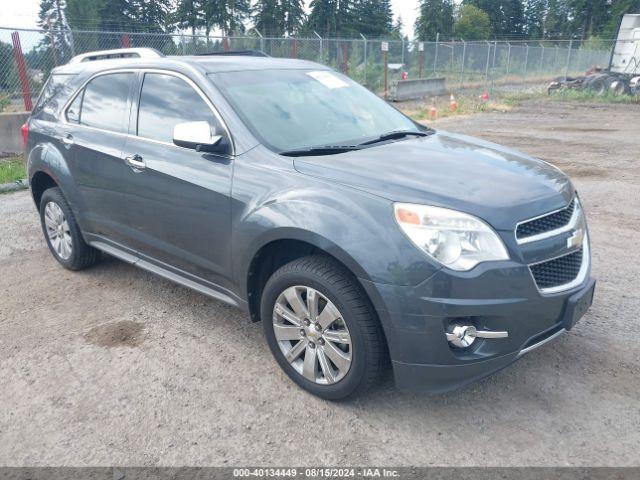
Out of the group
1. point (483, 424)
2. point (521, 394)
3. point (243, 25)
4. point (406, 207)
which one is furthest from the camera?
point (243, 25)

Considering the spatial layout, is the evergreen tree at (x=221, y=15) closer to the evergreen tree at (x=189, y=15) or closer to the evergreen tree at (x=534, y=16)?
the evergreen tree at (x=189, y=15)

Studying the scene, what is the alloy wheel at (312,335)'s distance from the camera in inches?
116

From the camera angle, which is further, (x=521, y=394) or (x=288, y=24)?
(x=288, y=24)

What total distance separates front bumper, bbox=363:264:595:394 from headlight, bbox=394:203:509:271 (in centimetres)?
7

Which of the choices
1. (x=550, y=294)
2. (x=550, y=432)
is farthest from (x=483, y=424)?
(x=550, y=294)

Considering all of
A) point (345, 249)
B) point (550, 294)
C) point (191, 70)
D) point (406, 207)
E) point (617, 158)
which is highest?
point (191, 70)

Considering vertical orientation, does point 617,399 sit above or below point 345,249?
below

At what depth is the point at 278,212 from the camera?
306 cm

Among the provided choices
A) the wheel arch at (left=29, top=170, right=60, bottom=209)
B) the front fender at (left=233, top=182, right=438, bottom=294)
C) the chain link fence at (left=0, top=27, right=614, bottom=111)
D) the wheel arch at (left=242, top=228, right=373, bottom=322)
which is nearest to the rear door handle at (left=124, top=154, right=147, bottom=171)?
the front fender at (left=233, top=182, right=438, bottom=294)

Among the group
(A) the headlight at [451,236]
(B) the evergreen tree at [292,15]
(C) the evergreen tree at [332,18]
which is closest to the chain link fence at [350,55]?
(A) the headlight at [451,236]

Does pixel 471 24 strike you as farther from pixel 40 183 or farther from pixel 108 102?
pixel 108 102

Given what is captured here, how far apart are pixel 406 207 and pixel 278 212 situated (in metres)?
0.72

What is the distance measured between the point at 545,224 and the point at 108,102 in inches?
130

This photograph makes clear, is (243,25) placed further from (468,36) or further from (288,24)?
(468,36)
